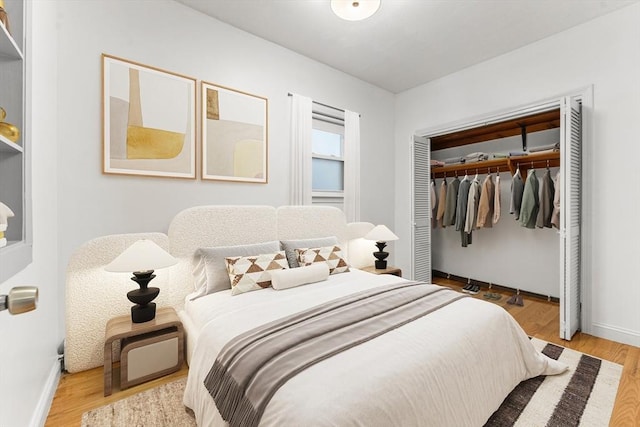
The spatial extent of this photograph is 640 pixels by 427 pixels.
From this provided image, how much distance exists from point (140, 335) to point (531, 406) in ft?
8.31

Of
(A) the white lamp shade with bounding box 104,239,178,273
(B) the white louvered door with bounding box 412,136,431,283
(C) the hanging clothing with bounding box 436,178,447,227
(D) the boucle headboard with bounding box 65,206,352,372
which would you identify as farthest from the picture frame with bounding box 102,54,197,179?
(C) the hanging clothing with bounding box 436,178,447,227

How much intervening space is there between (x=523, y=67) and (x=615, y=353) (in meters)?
2.88

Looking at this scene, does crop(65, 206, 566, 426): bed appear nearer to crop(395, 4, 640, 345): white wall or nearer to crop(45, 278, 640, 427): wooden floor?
crop(45, 278, 640, 427): wooden floor

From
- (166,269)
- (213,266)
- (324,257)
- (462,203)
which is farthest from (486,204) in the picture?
(166,269)

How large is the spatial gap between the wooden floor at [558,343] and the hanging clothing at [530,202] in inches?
45.1

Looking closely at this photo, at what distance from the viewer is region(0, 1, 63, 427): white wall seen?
1.16 metres

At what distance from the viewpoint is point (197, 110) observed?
2.60m

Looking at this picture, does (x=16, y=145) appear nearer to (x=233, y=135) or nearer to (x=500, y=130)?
(x=233, y=135)

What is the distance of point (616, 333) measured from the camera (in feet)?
8.52

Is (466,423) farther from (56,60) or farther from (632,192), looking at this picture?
(56,60)

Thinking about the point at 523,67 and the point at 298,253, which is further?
the point at 523,67

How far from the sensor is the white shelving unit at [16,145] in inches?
43.9

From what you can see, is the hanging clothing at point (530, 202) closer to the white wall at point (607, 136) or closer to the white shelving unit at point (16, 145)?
the white wall at point (607, 136)

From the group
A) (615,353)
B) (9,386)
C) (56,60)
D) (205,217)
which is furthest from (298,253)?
(615,353)
